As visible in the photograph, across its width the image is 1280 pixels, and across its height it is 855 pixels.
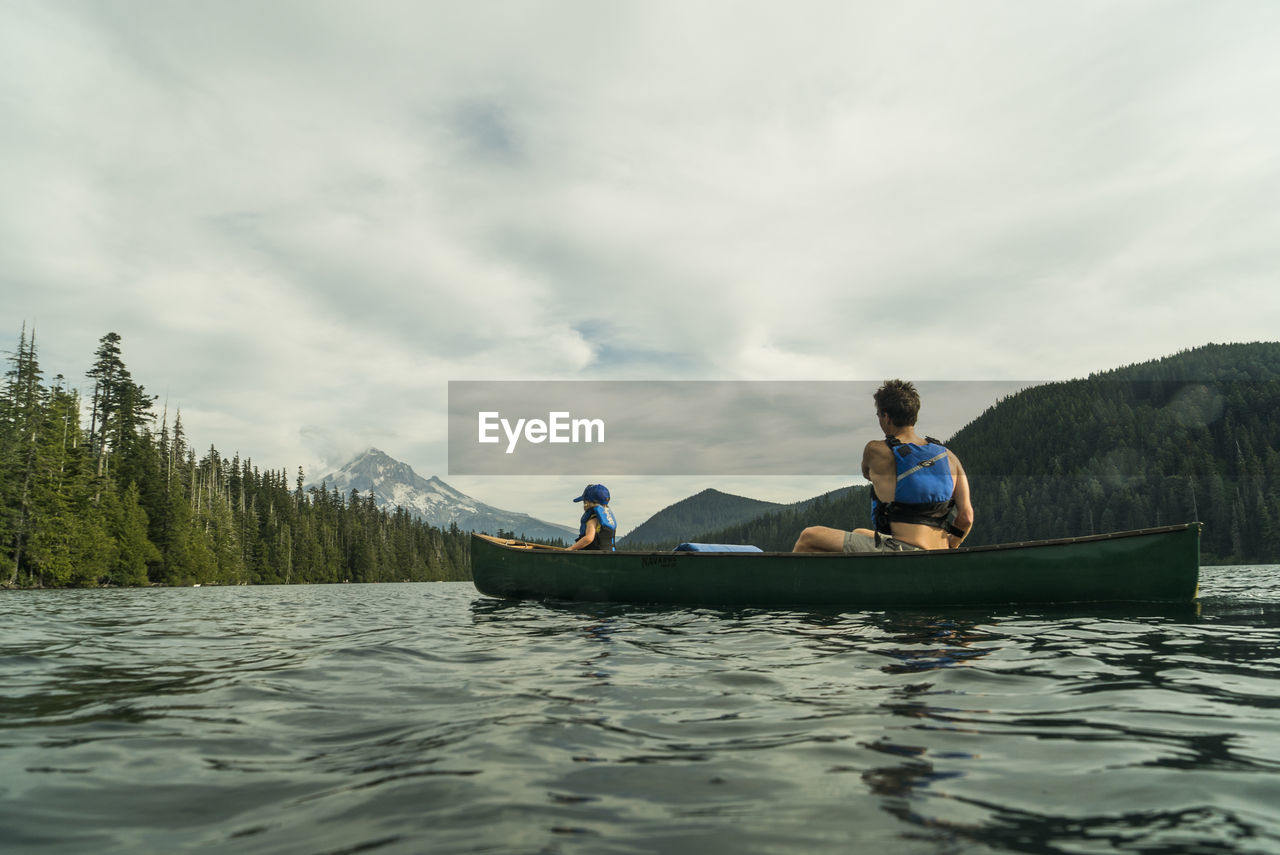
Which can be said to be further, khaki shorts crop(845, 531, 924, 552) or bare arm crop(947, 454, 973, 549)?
A: khaki shorts crop(845, 531, 924, 552)

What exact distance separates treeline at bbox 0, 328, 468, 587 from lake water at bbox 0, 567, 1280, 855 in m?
46.8

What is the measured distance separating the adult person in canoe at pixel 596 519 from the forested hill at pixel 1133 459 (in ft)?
377

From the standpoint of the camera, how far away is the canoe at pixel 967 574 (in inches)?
339

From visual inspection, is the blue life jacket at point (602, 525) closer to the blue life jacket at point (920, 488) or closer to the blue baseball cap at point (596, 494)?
the blue baseball cap at point (596, 494)

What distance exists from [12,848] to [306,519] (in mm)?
93149

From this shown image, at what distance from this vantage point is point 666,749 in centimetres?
309

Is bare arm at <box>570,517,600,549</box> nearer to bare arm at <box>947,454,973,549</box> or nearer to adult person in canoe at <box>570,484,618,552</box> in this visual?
adult person in canoe at <box>570,484,618,552</box>

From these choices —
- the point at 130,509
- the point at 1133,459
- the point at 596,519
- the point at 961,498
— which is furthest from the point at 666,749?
the point at 1133,459

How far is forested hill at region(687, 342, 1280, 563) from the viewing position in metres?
112

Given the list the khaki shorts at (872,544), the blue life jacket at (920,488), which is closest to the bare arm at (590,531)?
the khaki shorts at (872,544)

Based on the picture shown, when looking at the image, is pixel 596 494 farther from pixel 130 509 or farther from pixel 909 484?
pixel 130 509

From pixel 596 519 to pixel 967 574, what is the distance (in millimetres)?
6581

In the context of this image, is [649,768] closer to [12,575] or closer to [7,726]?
[7,726]

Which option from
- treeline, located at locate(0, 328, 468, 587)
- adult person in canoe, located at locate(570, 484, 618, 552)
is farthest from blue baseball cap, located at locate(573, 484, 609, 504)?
treeline, located at locate(0, 328, 468, 587)
